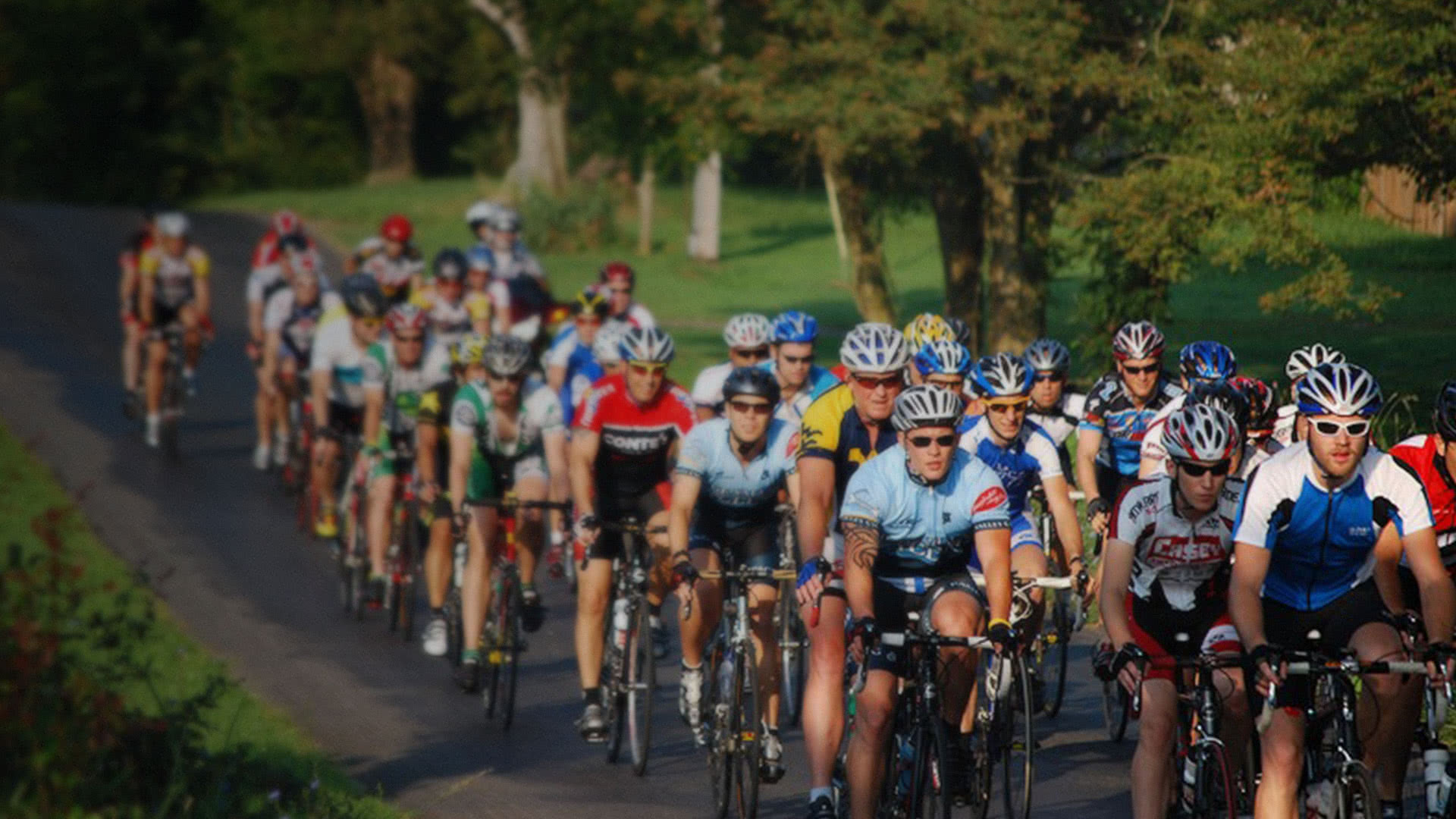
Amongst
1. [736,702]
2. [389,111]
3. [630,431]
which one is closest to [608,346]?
[630,431]

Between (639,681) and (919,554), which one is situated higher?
(919,554)

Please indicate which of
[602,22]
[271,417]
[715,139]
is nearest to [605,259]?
[602,22]

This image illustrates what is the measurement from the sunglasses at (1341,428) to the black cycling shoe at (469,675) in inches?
272

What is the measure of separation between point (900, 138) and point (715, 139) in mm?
6324

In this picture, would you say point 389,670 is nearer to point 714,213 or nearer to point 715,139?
point 715,139

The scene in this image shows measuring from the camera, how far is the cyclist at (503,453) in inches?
538

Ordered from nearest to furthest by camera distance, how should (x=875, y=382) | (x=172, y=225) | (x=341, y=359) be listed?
(x=875, y=382) < (x=341, y=359) < (x=172, y=225)

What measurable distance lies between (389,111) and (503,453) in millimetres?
53956

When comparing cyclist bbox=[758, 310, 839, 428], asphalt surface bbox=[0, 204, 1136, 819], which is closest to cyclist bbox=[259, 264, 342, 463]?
asphalt surface bbox=[0, 204, 1136, 819]

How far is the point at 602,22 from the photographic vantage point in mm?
31203

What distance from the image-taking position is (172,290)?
2342 cm

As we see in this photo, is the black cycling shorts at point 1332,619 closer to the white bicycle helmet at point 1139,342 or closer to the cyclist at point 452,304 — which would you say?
the white bicycle helmet at point 1139,342

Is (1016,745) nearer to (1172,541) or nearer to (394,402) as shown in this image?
(1172,541)

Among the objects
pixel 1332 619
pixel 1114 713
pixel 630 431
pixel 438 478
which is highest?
pixel 630 431
